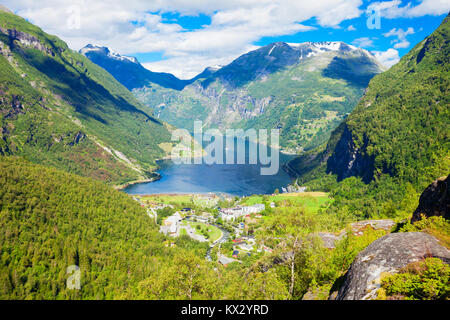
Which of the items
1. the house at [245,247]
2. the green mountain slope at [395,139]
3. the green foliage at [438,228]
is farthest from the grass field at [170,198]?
the green foliage at [438,228]

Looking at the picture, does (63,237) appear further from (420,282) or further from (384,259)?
(420,282)

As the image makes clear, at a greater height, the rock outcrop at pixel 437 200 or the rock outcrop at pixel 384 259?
the rock outcrop at pixel 437 200

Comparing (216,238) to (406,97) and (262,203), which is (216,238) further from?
(406,97)

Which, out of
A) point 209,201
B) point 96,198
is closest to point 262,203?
point 209,201

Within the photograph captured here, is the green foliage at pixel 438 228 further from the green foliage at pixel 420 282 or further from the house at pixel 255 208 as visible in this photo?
the house at pixel 255 208

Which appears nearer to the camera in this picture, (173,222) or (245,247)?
(245,247)

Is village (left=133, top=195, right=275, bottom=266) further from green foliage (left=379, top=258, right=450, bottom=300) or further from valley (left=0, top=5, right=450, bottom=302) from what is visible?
green foliage (left=379, top=258, right=450, bottom=300)

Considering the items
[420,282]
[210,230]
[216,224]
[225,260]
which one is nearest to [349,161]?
[216,224]
